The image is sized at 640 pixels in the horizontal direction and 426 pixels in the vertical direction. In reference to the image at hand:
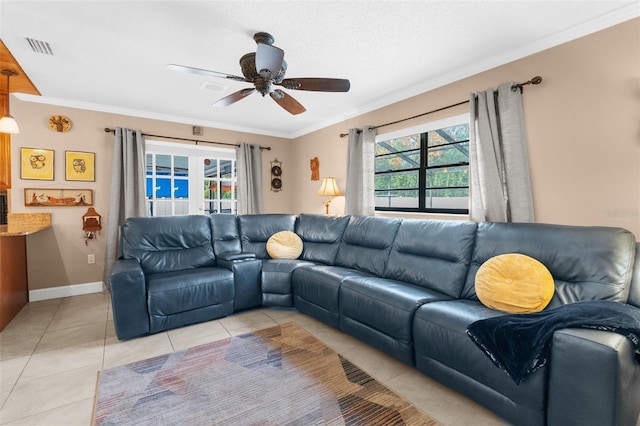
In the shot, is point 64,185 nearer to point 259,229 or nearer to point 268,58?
point 259,229

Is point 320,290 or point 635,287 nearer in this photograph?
point 635,287

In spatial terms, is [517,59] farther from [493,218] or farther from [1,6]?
[1,6]

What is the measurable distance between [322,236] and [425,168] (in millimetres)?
1463

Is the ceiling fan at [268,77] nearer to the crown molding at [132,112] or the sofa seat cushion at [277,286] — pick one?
the sofa seat cushion at [277,286]

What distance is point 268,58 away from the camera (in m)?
1.97

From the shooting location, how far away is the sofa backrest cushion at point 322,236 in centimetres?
365

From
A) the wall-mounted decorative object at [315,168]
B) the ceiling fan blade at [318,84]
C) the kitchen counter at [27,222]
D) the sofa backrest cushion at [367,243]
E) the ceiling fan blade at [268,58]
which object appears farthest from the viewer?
the wall-mounted decorative object at [315,168]

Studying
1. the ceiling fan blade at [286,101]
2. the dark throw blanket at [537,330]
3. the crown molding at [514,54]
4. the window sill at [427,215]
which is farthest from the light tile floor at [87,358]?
the crown molding at [514,54]

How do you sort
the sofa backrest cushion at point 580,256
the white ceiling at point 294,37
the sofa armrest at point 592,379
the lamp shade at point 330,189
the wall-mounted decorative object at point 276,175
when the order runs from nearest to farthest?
the sofa armrest at point 592,379
the sofa backrest cushion at point 580,256
the white ceiling at point 294,37
the lamp shade at point 330,189
the wall-mounted decorative object at point 276,175

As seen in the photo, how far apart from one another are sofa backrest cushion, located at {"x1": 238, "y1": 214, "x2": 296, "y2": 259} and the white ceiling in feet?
5.36

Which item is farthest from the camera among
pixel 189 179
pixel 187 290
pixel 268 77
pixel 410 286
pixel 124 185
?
pixel 189 179

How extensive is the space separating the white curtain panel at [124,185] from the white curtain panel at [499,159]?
4.12 m

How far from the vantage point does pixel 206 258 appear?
352 centimetres

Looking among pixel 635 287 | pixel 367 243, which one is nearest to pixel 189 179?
pixel 367 243
